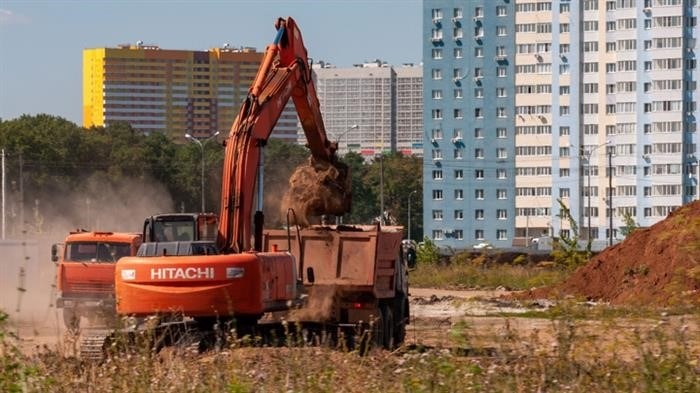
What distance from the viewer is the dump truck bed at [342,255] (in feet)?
74.2

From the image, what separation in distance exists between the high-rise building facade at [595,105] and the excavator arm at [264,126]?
260ft

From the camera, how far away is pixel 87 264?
101ft

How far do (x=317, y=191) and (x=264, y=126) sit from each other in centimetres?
280

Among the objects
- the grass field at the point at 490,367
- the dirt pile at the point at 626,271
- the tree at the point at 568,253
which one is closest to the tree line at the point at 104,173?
the tree at the point at 568,253

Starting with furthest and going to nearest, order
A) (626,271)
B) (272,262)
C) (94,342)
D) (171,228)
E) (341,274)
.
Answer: (626,271) → (171,228) → (341,274) → (272,262) → (94,342)

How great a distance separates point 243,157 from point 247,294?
10.7 ft

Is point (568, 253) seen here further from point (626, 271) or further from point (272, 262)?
point (272, 262)

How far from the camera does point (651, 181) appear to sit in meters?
109

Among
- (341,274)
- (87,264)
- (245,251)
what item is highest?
(245,251)

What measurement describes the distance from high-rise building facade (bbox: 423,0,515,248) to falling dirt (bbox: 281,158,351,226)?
87774 mm

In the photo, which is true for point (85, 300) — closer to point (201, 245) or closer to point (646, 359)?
point (201, 245)

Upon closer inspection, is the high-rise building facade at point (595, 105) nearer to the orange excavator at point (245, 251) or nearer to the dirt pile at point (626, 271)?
the dirt pile at point (626, 271)

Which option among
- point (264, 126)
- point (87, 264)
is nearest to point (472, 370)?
point (264, 126)

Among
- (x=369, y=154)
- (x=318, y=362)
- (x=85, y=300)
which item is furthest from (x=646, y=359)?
(x=369, y=154)
